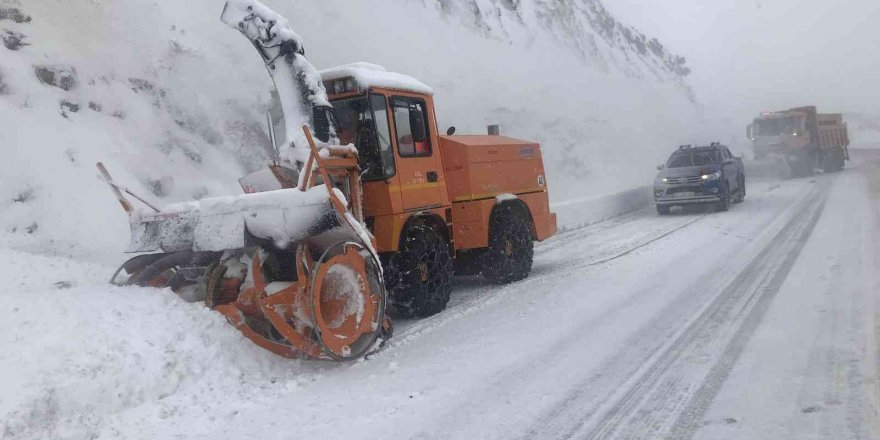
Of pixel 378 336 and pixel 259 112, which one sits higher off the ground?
pixel 259 112

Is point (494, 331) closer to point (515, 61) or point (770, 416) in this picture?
point (770, 416)

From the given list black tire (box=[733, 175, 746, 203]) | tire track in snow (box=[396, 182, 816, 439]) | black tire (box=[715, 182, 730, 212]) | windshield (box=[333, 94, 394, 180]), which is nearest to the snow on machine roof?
windshield (box=[333, 94, 394, 180])

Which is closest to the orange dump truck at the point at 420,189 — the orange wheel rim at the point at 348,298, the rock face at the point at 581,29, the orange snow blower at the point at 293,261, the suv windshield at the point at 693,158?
the orange snow blower at the point at 293,261

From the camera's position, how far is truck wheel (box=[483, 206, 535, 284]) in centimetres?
873

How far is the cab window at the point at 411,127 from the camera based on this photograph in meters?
7.06

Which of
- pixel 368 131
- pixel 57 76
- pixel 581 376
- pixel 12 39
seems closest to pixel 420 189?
pixel 368 131

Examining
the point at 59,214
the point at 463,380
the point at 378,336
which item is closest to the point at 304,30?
the point at 59,214

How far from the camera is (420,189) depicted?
720 centimetres

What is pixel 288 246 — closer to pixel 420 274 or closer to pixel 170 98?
pixel 420 274

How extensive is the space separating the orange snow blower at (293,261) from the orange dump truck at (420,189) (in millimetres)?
788

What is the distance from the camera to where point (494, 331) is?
251 inches

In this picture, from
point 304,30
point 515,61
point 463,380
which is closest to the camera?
point 463,380

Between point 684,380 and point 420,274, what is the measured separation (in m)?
3.07

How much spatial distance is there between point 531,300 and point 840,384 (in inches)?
145
